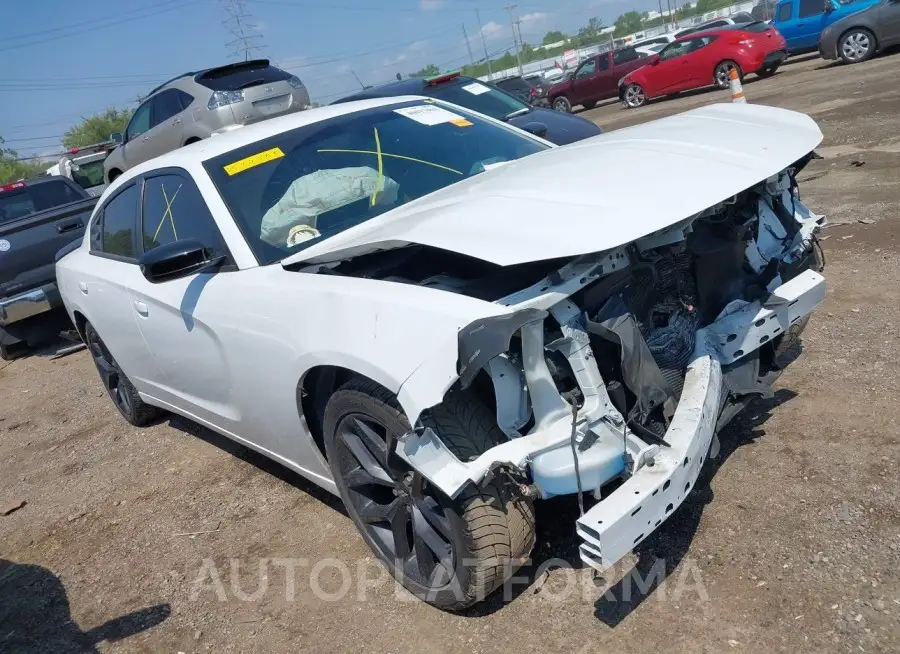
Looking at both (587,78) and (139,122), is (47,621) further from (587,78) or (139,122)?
(587,78)

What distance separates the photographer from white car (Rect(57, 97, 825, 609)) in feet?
7.72

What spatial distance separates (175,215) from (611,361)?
231 cm

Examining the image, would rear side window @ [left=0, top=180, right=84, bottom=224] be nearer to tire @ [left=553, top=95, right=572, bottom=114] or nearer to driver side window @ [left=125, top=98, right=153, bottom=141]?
driver side window @ [left=125, top=98, right=153, bottom=141]

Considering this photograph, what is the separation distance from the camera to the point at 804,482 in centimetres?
296

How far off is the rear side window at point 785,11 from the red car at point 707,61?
918 millimetres

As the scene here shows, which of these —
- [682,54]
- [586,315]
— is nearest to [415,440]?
[586,315]

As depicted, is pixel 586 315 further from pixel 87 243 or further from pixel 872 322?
pixel 87 243

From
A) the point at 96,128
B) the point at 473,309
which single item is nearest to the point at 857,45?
the point at 473,309

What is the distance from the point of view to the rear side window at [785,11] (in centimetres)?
1935

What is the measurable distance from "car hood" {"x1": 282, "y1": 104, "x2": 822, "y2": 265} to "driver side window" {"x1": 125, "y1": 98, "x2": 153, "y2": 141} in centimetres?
939

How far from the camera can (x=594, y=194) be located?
8.50 ft

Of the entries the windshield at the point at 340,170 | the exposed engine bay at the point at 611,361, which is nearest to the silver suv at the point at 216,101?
the windshield at the point at 340,170

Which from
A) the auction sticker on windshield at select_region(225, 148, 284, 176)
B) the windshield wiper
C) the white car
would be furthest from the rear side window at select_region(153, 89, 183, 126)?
the auction sticker on windshield at select_region(225, 148, 284, 176)

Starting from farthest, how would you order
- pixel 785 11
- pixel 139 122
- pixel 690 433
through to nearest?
pixel 785 11 < pixel 139 122 < pixel 690 433
